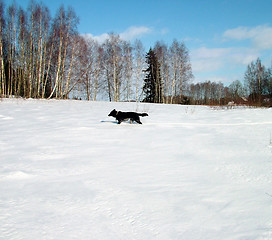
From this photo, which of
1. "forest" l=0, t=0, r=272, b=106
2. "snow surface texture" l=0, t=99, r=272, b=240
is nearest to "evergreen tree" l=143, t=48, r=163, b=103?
"forest" l=0, t=0, r=272, b=106

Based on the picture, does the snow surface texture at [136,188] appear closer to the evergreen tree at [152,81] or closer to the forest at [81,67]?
the forest at [81,67]

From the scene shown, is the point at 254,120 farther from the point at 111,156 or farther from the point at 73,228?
the point at 73,228

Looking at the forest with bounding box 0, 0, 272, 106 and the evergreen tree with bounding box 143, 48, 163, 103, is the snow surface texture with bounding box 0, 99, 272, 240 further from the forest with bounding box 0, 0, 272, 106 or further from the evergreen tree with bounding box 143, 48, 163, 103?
the evergreen tree with bounding box 143, 48, 163, 103

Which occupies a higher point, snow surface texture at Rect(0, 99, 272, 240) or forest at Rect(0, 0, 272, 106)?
forest at Rect(0, 0, 272, 106)

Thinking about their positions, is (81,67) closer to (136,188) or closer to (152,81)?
(152,81)

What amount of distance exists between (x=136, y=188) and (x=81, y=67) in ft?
68.4

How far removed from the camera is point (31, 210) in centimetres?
162

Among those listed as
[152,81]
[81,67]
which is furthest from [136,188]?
[152,81]

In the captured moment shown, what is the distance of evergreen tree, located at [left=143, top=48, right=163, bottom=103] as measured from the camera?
26.6m

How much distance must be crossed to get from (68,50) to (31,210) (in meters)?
17.8

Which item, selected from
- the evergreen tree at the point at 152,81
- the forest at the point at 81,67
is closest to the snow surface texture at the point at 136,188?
the forest at the point at 81,67

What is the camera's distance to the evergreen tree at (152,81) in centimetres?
2659

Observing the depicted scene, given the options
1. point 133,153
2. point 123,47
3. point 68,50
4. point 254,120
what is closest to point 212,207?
point 133,153

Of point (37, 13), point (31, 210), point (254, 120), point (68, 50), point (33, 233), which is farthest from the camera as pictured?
point (68, 50)
